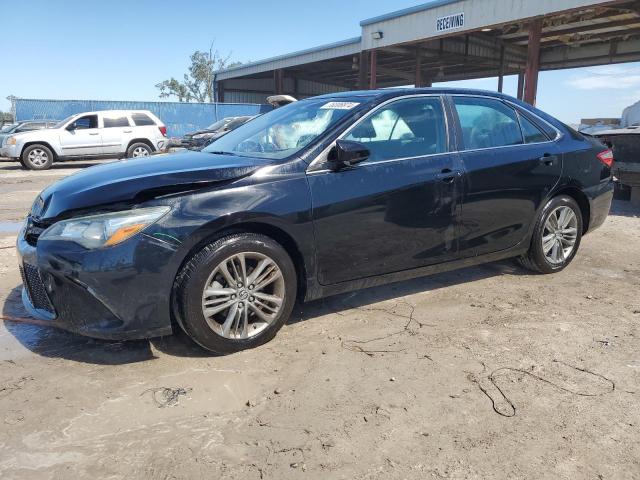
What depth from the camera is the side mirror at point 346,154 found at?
3205 mm

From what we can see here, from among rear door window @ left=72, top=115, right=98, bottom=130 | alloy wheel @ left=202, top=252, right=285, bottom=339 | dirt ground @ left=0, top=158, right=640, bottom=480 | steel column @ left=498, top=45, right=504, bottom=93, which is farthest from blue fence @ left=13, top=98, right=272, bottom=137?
alloy wheel @ left=202, top=252, right=285, bottom=339

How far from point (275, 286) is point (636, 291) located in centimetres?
316

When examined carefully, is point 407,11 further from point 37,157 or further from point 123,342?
point 123,342

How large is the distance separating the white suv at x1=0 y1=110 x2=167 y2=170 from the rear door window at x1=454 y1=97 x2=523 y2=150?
12.6m

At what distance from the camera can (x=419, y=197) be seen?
140 inches

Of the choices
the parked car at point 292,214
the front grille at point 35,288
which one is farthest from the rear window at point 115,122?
the front grille at point 35,288

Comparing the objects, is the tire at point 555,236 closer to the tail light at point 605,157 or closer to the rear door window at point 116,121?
the tail light at point 605,157

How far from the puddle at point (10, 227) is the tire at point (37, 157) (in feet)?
30.2

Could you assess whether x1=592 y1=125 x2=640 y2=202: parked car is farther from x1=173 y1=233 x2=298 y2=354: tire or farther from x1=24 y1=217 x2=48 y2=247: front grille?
x1=24 y1=217 x2=48 y2=247: front grille

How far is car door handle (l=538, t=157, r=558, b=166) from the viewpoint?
14.0ft

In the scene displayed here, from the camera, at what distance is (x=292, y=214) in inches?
122

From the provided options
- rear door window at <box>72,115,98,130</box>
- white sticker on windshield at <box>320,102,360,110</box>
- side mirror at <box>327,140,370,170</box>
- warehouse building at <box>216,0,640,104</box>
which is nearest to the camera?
side mirror at <box>327,140,370,170</box>

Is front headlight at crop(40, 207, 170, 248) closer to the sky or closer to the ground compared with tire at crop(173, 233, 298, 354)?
closer to the sky

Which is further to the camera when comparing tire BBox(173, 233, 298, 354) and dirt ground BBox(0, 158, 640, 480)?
tire BBox(173, 233, 298, 354)
